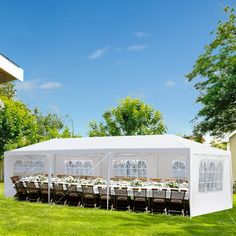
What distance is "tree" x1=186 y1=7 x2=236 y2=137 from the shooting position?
2194 centimetres

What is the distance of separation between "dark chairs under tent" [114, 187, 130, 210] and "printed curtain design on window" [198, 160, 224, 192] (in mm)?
2438

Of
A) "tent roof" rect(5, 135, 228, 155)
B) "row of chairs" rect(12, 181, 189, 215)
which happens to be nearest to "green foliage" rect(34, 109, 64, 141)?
"tent roof" rect(5, 135, 228, 155)

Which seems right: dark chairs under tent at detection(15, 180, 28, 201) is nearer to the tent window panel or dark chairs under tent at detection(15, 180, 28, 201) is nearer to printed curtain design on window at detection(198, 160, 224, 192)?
the tent window panel

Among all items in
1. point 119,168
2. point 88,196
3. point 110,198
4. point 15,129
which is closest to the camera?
point 110,198

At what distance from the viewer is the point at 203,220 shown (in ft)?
45.8

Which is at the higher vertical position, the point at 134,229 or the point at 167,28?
the point at 167,28

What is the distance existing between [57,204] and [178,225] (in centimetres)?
607

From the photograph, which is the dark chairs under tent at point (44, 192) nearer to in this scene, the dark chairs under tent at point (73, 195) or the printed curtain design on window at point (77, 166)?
the dark chairs under tent at point (73, 195)

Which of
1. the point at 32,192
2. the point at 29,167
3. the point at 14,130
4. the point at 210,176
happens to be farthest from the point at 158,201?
the point at 14,130

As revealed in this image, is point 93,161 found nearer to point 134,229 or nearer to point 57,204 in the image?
point 57,204

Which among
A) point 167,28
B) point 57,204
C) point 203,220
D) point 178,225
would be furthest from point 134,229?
point 167,28

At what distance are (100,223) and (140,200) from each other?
2678 mm

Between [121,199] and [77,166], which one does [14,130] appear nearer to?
[77,166]

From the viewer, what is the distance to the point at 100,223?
1275 cm
